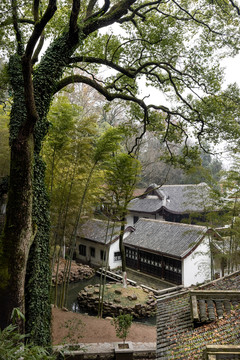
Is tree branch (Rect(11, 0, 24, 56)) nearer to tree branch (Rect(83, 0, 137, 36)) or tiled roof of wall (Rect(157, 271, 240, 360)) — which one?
tree branch (Rect(83, 0, 137, 36))

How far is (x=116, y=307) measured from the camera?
36.5 feet

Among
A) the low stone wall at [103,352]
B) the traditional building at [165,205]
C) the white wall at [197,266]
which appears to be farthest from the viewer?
the traditional building at [165,205]

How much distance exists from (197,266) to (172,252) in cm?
150

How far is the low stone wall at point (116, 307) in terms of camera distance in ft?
36.5

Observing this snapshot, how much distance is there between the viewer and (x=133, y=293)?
1241 centimetres

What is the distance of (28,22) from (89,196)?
694 centimetres

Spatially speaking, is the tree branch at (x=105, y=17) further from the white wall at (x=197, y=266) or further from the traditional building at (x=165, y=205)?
the traditional building at (x=165, y=205)

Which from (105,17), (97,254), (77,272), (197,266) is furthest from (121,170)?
(97,254)

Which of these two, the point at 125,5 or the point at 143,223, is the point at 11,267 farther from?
the point at 143,223

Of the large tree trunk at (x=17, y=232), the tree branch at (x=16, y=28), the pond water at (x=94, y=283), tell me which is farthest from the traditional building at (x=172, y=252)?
the tree branch at (x=16, y=28)

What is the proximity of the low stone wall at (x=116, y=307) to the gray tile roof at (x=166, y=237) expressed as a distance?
111 inches

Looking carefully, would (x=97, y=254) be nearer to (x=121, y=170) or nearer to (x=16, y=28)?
(x=121, y=170)

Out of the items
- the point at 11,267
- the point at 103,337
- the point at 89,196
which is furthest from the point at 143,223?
the point at 11,267

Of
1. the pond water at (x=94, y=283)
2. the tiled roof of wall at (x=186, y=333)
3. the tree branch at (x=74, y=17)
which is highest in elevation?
the tree branch at (x=74, y=17)
